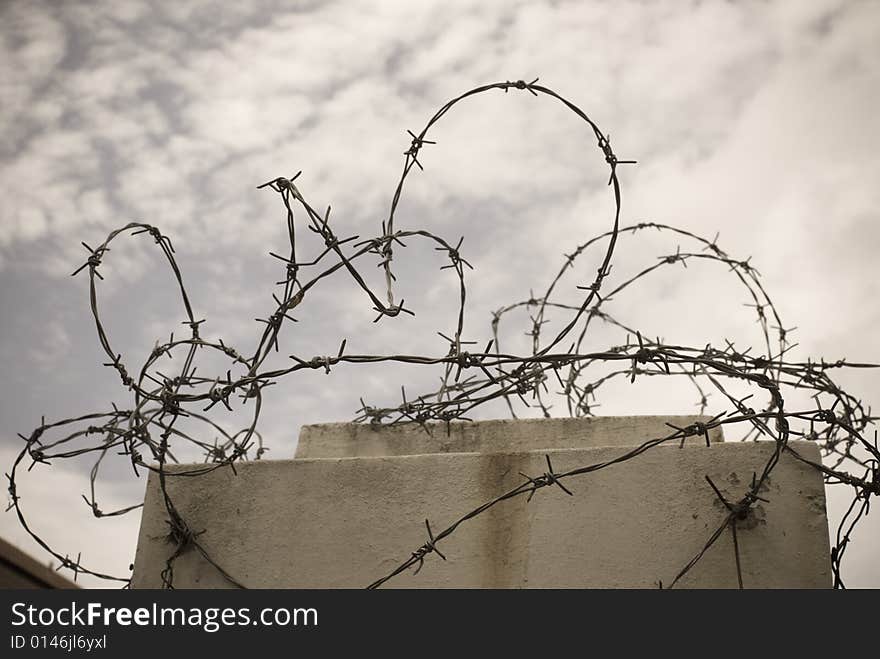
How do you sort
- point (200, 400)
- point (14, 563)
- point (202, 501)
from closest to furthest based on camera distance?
point (200, 400) < point (202, 501) < point (14, 563)

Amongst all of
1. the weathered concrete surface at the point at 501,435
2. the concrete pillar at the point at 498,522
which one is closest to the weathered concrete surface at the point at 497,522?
the concrete pillar at the point at 498,522

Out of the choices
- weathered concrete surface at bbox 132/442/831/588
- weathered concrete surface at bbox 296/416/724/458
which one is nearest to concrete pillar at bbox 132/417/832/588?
weathered concrete surface at bbox 132/442/831/588

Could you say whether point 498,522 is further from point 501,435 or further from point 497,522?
point 501,435

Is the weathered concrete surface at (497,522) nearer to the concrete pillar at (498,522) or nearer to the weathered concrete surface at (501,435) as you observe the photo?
the concrete pillar at (498,522)

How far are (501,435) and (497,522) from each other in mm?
752

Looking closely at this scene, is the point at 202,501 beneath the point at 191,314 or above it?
beneath

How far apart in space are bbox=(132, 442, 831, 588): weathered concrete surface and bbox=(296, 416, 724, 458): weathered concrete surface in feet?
1.89

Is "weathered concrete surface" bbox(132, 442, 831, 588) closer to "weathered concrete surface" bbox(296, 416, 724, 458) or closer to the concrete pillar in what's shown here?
the concrete pillar

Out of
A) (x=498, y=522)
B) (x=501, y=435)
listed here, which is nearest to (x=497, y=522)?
(x=498, y=522)

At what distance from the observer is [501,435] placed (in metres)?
3.45

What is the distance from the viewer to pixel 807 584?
2441mm
